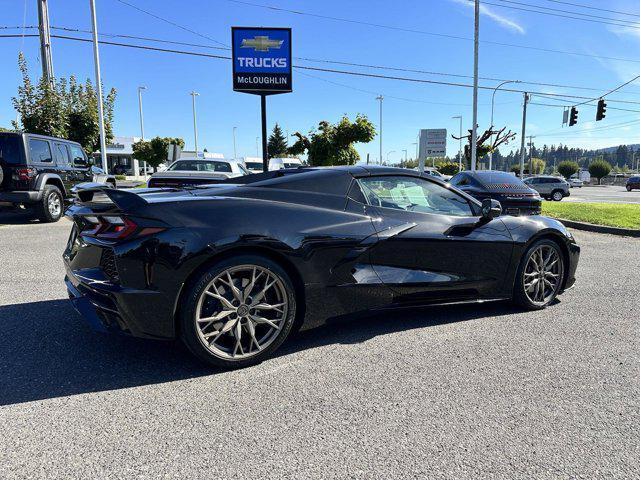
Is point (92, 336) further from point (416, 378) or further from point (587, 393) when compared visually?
point (587, 393)

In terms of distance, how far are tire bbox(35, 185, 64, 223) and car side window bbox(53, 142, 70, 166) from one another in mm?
738

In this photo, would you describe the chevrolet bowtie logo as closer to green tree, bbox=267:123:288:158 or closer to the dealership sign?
the dealership sign

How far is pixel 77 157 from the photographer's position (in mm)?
11266

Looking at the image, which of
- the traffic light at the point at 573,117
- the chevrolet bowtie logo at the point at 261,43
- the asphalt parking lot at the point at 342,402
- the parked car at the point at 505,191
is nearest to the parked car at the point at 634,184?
the traffic light at the point at 573,117

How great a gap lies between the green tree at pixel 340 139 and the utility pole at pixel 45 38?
1617 centimetres

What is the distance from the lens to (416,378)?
113 inches

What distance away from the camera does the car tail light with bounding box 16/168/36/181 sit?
9.27m

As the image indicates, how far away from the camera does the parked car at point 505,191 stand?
10016 mm

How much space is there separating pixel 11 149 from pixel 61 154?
4.63 ft

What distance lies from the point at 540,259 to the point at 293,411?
2.98 m

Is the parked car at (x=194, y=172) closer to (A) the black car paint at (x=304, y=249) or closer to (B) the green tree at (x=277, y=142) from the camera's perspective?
(A) the black car paint at (x=304, y=249)

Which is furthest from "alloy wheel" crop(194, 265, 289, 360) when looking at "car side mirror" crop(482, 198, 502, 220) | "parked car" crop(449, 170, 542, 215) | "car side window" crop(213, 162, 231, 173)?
"car side window" crop(213, 162, 231, 173)

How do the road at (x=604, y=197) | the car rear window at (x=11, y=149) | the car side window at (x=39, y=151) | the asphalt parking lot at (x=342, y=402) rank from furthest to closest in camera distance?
the road at (x=604, y=197), the car side window at (x=39, y=151), the car rear window at (x=11, y=149), the asphalt parking lot at (x=342, y=402)

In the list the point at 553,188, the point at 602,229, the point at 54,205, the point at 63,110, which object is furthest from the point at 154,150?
the point at 602,229
